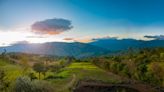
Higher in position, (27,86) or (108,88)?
(27,86)

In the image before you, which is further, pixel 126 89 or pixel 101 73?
pixel 101 73

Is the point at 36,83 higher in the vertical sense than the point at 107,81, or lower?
higher

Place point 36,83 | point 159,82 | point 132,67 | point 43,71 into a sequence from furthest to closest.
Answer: point 43,71 < point 132,67 < point 159,82 < point 36,83

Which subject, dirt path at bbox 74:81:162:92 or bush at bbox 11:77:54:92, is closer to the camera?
bush at bbox 11:77:54:92

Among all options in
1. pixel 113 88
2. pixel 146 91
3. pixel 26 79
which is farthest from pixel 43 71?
pixel 26 79

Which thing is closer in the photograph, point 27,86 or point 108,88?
point 27,86

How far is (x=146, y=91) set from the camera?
5125 cm

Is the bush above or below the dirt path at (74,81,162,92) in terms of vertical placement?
above

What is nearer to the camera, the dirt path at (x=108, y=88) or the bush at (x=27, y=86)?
the bush at (x=27, y=86)

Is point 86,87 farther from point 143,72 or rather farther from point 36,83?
point 36,83

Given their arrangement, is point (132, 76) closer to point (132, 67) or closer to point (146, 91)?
point (132, 67)

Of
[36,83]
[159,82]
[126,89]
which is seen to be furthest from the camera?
[126,89]

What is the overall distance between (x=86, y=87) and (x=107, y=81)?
988cm

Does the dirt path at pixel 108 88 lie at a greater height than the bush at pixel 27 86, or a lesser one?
lesser
